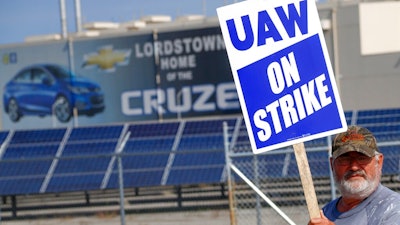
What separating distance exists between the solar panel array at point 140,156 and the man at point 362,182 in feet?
37.0

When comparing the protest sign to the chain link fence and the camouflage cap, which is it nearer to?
the camouflage cap

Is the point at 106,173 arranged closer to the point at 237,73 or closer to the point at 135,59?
the point at 237,73

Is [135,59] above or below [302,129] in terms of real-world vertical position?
below

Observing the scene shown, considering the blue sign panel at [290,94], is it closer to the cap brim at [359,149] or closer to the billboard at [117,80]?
the cap brim at [359,149]

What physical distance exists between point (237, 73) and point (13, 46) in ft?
115

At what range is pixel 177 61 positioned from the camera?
118ft

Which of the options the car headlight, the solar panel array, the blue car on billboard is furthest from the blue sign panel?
the car headlight

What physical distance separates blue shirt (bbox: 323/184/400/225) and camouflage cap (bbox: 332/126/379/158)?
0.20 meters

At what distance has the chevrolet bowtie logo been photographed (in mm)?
37406

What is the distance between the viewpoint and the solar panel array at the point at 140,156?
59.6 feet

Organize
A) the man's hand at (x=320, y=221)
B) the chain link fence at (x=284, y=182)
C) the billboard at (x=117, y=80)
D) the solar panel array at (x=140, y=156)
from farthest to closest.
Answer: the billboard at (x=117, y=80) → the solar panel array at (x=140, y=156) → the chain link fence at (x=284, y=182) → the man's hand at (x=320, y=221)

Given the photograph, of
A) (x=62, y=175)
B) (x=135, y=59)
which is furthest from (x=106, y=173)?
(x=135, y=59)

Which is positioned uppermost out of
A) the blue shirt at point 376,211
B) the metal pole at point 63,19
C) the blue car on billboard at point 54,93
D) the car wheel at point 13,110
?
the blue shirt at point 376,211

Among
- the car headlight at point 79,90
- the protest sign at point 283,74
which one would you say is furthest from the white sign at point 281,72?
the car headlight at point 79,90
